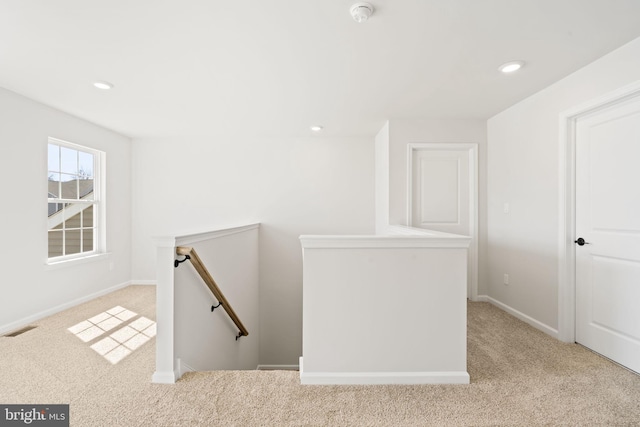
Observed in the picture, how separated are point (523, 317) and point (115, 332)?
424 centimetres

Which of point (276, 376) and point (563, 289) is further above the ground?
point (563, 289)

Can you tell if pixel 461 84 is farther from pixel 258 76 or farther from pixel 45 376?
pixel 45 376

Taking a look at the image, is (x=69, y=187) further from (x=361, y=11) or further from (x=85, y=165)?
(x=361, y=11)

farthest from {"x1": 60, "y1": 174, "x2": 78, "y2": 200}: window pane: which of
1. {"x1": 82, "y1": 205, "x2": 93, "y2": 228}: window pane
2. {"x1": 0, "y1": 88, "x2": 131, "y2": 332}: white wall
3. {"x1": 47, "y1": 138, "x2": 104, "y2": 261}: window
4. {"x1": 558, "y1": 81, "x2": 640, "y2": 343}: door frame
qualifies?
{"x1": 558, "y1": 81, "x2": 640, "y2": 343}: door frame

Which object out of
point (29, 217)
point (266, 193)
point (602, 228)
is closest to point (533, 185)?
point (602, 228)

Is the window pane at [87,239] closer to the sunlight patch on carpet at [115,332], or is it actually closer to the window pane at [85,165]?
the window pane at [85,165]

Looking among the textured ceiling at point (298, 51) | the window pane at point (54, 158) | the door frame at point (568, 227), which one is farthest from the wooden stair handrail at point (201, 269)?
the door frame at point (568, 227)

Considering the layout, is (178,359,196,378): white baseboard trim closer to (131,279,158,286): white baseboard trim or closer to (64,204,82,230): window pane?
(64,204,82,230): window pane

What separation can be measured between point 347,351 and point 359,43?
2.18 m

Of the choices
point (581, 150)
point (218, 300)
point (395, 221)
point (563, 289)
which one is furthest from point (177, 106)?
point (563, 289)

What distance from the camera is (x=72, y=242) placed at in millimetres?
3846

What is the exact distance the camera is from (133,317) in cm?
330

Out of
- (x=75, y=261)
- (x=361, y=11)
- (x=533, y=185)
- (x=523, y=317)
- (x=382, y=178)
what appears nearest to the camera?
(x=361, y=11)

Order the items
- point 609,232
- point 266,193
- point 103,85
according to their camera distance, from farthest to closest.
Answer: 1. point 266,193
2. point 103,85
3. point 609,232
